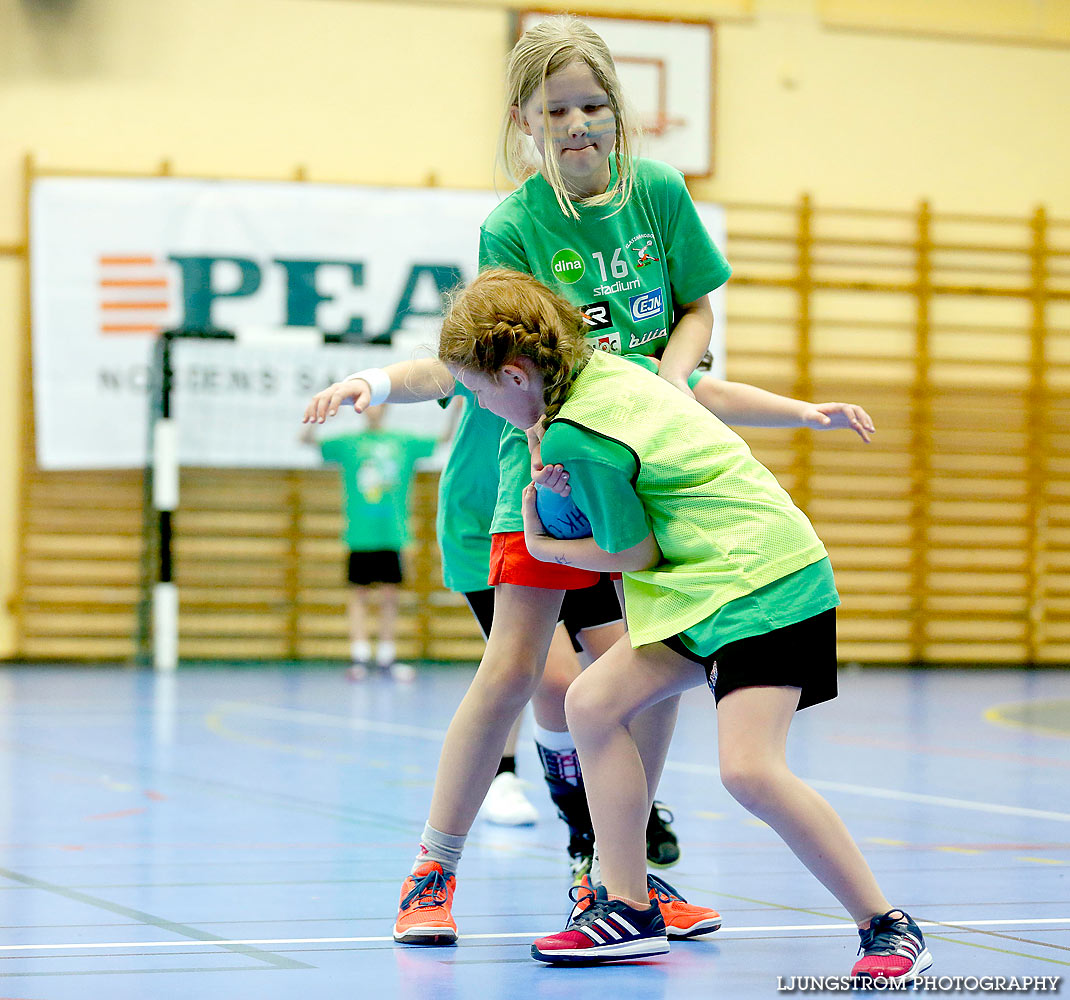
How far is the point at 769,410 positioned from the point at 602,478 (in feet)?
1.78

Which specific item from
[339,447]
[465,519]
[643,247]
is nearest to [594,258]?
[643,247]

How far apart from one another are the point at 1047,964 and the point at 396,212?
27.5 ft

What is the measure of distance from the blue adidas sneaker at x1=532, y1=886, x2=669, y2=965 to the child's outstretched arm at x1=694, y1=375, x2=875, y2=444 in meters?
0.84

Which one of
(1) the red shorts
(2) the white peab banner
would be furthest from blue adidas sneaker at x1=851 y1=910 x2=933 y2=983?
(2) the white peab banner

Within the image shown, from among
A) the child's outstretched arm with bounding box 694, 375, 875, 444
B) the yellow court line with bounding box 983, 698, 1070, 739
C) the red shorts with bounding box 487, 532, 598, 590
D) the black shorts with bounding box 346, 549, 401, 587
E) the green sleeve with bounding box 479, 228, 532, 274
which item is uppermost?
the green sleeve with bounding box 479, 228, 532, 274

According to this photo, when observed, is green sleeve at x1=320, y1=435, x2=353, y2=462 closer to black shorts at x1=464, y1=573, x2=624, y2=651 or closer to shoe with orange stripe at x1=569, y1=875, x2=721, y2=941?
black shorts at x1=464, y1=573, x2=624, y2=651

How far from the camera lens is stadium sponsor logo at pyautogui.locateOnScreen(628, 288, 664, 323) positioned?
2607 mm

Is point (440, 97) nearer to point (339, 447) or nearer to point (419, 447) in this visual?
point (419, 447)

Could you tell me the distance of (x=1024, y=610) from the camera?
10.8m

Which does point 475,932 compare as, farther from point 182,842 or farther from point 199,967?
point 182,842

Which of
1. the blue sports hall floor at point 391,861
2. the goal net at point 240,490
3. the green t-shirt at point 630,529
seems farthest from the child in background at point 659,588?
the goal net at point 240,490

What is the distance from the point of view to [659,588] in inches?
87.9

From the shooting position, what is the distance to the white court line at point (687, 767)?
4.03 meters

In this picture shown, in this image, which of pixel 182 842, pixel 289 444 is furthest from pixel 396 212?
pixel 182 842
